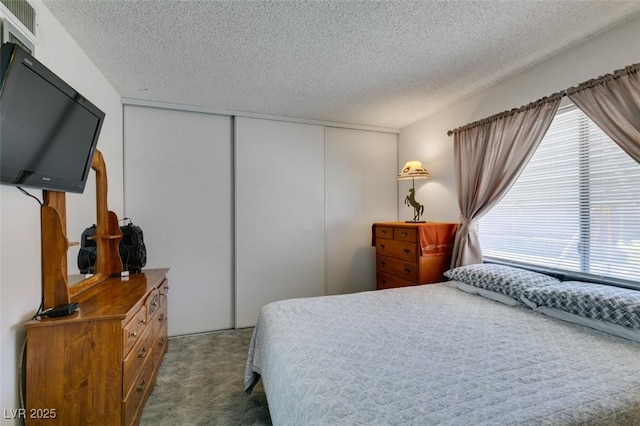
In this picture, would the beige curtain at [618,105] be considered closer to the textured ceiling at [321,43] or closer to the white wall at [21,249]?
the textured ceiling at [321,43]

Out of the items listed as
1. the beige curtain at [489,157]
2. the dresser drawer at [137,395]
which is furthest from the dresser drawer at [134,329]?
the beige curtain at [489,157]

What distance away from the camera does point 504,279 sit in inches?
81.2

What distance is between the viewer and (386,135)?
13.3ft

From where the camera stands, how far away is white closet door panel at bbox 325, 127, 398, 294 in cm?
375

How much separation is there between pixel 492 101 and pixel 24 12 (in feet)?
11.2

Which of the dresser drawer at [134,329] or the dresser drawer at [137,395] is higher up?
the dresser drawer at [134,329]

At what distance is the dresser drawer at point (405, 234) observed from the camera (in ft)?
9.37

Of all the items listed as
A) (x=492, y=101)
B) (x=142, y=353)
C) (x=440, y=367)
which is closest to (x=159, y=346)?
(x=142, y=353)

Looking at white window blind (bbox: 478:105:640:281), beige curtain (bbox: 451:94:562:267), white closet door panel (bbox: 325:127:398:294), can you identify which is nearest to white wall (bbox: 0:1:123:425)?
white closet door panel (bbox: 325:127:398:294)

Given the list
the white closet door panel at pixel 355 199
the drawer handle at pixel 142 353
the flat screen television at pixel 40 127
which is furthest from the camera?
the white closet door panel at pixel 355 199

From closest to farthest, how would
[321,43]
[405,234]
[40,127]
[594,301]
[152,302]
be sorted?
1. [40,127]
2. [594,301]
3. [321,43]
4. [152,302]
5. [405,234]

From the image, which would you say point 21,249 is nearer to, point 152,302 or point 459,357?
point 152,302

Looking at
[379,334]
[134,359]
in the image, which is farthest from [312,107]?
[134,359]

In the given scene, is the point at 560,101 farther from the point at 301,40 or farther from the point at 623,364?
the point at 301,40
